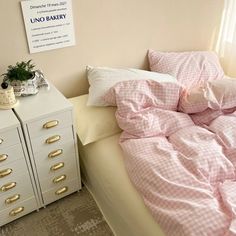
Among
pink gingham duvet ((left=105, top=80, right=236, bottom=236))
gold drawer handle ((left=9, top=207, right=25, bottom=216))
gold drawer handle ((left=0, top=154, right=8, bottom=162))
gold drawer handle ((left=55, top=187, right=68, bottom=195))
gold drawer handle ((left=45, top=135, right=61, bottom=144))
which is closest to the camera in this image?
pink gingham duvet ((left=105, top=80, right=236, bottom=236))

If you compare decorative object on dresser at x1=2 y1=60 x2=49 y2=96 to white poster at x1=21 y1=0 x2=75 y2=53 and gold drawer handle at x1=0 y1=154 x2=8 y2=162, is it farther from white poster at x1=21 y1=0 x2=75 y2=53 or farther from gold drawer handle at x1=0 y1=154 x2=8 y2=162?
gold drawer handle at x1=0 y1=154 x2=8 y2=162

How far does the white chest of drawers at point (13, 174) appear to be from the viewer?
1.22m

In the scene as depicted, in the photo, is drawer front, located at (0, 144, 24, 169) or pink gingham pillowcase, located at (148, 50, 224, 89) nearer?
drawer front, located at (0, 144, 24, 169)

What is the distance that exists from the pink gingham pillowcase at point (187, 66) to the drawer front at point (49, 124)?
0.82 m

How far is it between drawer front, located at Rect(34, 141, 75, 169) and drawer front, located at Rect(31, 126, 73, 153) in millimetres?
20

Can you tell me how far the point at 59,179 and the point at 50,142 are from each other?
0.28 metres

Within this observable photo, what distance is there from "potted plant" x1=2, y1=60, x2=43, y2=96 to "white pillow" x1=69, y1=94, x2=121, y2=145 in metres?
0.30

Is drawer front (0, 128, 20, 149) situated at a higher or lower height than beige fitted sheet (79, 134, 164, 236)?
higher

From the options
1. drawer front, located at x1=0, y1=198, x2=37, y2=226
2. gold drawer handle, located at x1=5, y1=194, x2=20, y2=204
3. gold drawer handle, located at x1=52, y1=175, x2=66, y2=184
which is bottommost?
drawer front, located at x1=0, y1=198, x2=37, y2=226

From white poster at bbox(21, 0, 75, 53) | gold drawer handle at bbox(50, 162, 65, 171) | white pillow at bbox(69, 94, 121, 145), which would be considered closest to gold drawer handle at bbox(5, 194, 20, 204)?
gold drawer handle at bbox(50, 162, 65, 171)

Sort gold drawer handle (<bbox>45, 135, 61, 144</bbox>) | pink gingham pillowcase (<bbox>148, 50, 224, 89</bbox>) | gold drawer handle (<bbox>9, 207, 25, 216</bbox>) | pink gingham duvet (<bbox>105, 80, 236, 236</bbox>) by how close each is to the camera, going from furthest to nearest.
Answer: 1. pink gingham pillowcase (<bbox>148, 50, 224, 89</bbox>)
2. gold drawer handle (<bbox>9, 207, 25, 216</bbox>)
3. gold drawer handle (<bbox>45, 135, 61, 144</bbox>)
4. pink gingham duvet (<bbox>105, 80, 236, 236</bbox>)

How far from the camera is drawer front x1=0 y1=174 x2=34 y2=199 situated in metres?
1.36

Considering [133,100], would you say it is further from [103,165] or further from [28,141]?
[28,141]

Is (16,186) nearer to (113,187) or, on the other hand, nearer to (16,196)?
(16,196)
